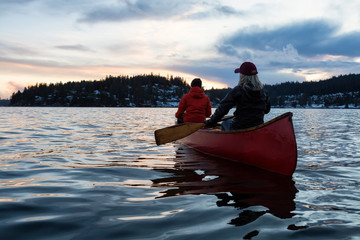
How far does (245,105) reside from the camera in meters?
6.55

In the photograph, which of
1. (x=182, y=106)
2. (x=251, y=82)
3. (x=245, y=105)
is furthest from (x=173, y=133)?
(x=251, y=82)

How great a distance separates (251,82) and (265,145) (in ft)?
4.78

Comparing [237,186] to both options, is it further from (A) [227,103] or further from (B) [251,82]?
(B) [251,82]

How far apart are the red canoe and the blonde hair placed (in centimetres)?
98

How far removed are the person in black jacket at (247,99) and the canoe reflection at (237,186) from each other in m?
1.15

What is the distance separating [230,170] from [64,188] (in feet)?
11.5

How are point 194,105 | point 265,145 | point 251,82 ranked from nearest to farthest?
point 265,145, point 251,82, point 194,105

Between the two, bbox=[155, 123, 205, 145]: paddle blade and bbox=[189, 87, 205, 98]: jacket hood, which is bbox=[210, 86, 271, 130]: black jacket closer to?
bbox=[155, 123, 205, 145]: paddle blade

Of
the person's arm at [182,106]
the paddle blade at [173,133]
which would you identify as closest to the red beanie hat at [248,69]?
the paddle blade at [173,133]

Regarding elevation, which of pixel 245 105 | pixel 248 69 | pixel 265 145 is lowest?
pixel 265 145

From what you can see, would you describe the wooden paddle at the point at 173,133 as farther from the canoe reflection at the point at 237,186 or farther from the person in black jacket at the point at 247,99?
the person in black jacket at the point at 247,99

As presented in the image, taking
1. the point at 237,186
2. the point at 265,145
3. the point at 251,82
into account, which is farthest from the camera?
the point at 251,82

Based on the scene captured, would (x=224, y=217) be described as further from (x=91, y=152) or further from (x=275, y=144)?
(x=91, y=152)

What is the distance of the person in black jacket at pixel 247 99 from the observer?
6344 millimetres
